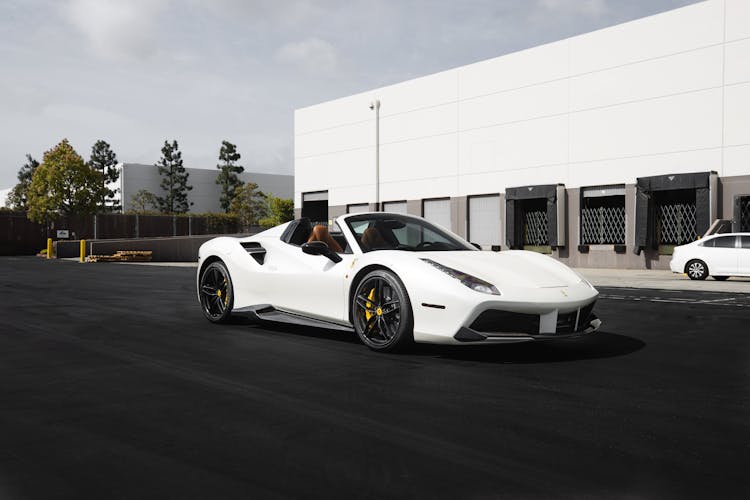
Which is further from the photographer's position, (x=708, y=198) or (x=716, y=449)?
(x=708, y=198)

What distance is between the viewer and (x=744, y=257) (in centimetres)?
1758

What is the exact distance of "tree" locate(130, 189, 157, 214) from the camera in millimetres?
76625

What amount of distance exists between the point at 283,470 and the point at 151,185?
80737 mm

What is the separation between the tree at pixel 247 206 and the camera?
7438cm

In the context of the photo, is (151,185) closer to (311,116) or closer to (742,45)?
(311,116)

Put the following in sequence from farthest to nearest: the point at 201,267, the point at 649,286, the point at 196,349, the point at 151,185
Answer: the point at 151,185 → the point at 649,286 → the point at 201,267 → the point at 196,349

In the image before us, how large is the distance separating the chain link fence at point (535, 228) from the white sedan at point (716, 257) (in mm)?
8937

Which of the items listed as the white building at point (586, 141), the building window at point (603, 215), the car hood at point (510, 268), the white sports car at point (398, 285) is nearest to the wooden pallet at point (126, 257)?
the white building at point (586, 141)

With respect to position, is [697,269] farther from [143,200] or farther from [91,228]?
[143,200]

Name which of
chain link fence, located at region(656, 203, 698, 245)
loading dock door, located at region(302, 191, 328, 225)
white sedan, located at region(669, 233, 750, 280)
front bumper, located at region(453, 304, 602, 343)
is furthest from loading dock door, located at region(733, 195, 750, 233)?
loading dock door, located at region(302, 191, 328, 225)

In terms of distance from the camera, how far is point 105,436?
12.0 feet

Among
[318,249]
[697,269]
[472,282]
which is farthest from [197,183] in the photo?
[472,282]

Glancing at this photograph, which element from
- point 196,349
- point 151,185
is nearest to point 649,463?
point 196,349

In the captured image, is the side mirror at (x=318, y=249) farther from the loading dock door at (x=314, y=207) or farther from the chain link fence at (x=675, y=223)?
the loading dock door at (x=314, y=207)
